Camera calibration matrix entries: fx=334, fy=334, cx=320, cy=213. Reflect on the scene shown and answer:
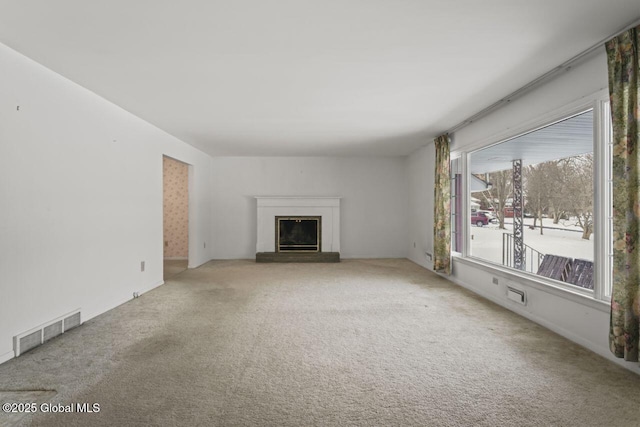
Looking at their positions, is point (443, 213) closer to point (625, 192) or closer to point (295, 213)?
point (625, 192)

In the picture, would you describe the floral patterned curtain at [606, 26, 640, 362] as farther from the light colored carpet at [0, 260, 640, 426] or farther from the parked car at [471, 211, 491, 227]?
the parked car at [471, 211, 491, 227]

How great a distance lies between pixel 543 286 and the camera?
3.10m

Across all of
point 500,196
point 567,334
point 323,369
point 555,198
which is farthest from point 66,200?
point 500,196

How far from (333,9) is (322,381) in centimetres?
228

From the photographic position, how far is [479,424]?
1.70 meters

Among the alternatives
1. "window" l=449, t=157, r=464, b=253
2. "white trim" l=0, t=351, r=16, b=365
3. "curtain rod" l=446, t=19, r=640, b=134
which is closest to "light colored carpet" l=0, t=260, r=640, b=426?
"white trim" l=0, t=351, r=16, b=365

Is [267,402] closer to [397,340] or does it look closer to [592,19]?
[397,340]

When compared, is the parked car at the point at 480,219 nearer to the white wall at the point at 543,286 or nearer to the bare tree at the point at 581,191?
the bare tree at the point at 581,191

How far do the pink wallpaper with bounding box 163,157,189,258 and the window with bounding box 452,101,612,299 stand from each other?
5595 millimetres

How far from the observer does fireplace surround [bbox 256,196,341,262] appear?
7.27 meters

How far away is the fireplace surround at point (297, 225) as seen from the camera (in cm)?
727

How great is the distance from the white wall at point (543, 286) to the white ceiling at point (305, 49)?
221 millimetres

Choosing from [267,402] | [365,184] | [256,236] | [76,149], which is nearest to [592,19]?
[267,402]

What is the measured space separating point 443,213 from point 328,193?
2945 mm
